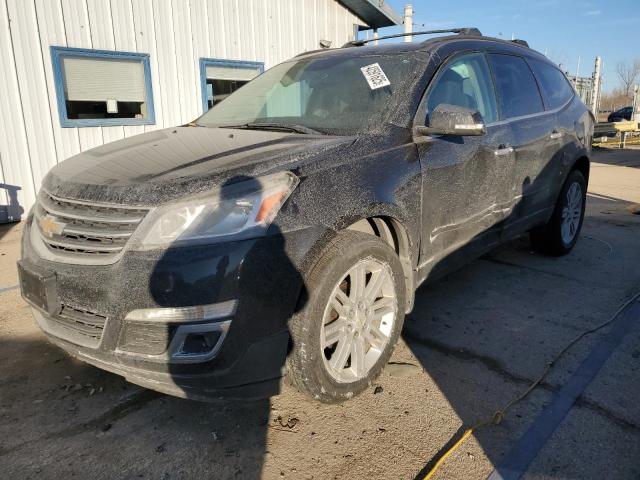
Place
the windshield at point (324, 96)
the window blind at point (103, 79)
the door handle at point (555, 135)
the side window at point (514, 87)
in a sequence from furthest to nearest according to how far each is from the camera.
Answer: the window blind at point (103, 79) < the door handle at point (555, 135) < the side window at point (514, 87) < the windshield at point (324, 96)

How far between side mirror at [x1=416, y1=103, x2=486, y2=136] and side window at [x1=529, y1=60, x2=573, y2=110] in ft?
6.21

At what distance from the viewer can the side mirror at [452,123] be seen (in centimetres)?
284

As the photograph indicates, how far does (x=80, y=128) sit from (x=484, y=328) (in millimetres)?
6103

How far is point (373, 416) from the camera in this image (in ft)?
8.15

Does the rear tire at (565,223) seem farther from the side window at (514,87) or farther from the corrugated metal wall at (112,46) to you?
the corrugated metal wall at (112,46)

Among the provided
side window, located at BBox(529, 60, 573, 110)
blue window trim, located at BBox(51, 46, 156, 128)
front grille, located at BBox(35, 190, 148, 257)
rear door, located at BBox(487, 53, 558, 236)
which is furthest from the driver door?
blue window trim, located at BBox(51, 46, 156, 128)

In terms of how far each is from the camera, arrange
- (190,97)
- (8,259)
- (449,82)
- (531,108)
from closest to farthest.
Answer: (449,82), (531,108), (8,259), (190,97)

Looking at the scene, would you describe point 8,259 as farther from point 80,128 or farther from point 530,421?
point 530,421

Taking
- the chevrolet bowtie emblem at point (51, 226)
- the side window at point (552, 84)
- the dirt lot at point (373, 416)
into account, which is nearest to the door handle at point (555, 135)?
the side window at point (552, 84)

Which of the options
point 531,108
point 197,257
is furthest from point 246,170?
point 531,108

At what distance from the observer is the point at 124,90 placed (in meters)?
7.43

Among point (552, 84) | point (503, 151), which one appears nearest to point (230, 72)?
point (552, 84)

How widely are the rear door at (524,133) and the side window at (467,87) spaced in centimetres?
13

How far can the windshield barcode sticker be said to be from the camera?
122 inches
